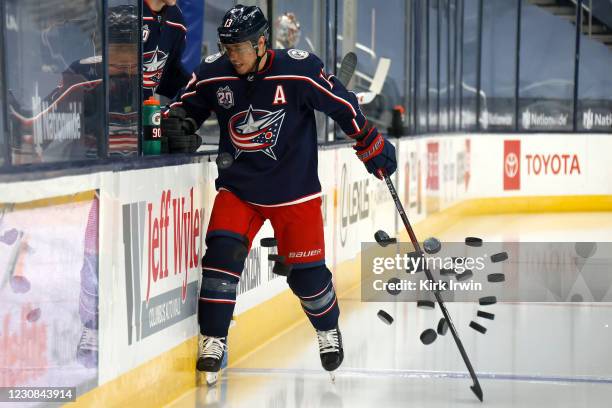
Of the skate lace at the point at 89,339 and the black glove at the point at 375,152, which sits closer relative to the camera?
the skate lace at the point at 89,339

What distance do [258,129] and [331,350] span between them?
0.89 m

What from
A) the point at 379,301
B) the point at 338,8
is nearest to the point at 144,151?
the point at 379,301

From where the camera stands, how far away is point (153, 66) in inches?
201

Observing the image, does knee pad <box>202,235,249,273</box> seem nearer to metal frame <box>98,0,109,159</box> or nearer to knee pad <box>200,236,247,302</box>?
knee pad <box>200,236,247,302</box>

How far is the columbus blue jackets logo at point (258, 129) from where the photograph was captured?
4.61 m

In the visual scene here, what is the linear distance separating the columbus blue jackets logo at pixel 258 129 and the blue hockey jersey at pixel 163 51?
0.62 meters

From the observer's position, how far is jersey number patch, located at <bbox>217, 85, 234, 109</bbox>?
4621mm

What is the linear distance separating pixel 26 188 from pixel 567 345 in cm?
309

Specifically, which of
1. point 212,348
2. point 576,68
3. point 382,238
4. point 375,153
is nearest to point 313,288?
point 382,238

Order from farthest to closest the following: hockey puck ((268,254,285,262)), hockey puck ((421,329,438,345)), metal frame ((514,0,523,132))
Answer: metal frame ((514,0,523,132)) → hockey puck ((268,254,285,262)) → hockey puck ((421,329,438,345))

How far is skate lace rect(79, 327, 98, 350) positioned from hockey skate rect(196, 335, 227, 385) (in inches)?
32.8

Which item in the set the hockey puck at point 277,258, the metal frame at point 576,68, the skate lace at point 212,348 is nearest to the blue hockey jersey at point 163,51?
the hockey puck at point 277,258

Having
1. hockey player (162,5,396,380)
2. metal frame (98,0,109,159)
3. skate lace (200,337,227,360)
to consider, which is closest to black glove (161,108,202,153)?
hockey player (162,5,396,380)

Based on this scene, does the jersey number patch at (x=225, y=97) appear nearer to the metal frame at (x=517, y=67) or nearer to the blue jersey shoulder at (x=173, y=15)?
the blue jersey shoulder at (x=173, y=15)
